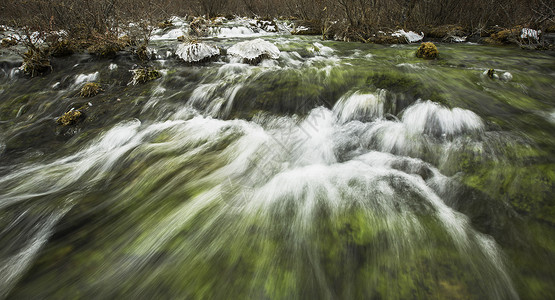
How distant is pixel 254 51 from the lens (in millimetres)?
6449

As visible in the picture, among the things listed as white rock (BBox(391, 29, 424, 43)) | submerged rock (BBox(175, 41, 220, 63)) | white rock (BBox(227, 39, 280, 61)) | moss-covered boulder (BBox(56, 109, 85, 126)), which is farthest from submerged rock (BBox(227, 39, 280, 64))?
white rock (BBox(391, 29, 424, 43))

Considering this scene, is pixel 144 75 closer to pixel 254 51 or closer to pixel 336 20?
pixel 254 51

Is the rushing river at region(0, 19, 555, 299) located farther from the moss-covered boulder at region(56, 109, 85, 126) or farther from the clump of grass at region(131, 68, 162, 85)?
the clump of grass at region(131, 68, 162, 85)

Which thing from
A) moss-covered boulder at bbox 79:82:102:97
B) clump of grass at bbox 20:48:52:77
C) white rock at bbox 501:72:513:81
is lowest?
white rock at bbox 501:72:513:81

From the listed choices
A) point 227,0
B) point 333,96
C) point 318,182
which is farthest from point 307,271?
point 227,0

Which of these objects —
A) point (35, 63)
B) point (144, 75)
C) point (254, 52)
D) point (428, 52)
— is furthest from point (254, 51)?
point (35, 63)

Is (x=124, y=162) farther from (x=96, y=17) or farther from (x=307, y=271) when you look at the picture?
(x=96, y=17)

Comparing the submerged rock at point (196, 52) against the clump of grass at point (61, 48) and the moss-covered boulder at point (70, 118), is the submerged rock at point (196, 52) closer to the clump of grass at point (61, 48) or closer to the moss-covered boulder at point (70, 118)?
the moss-covered boulder at point (70, 118)

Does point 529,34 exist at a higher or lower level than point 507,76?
higher

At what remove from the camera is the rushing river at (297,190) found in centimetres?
159

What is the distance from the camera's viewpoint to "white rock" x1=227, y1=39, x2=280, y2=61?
21.0ft

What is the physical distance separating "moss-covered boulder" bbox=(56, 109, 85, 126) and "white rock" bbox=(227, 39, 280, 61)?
13.4 ft

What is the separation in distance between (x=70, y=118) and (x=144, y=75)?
201 centimetres

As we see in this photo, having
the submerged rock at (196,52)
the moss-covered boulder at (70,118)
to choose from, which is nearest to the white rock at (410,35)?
the submerged rock at (196,52)
